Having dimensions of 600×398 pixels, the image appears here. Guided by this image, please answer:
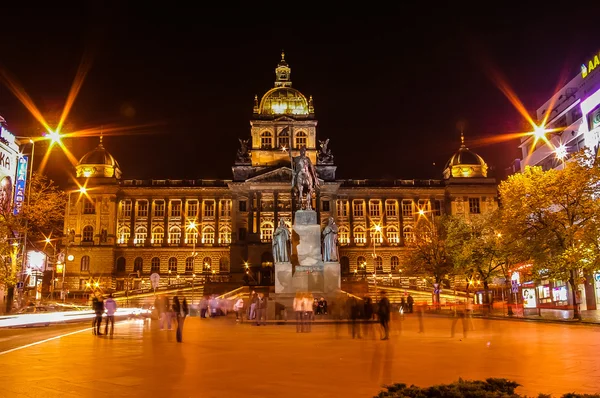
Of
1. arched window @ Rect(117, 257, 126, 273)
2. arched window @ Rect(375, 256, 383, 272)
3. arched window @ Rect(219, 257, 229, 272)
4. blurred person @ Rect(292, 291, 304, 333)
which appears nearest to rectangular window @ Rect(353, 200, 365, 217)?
arched window @ Rect(375, 256, 383, 272)

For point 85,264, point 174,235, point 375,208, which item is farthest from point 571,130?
point 85,264

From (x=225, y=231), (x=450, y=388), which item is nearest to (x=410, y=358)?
(x=450, y=388)

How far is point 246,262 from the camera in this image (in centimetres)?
9800

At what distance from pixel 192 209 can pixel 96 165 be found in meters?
20.3

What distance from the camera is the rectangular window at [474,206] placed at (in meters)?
109

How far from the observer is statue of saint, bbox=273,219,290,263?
34.4m

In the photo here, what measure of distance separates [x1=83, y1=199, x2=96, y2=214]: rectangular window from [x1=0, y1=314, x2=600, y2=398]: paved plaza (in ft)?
287

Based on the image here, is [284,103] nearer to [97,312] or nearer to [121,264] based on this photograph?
[121,264]

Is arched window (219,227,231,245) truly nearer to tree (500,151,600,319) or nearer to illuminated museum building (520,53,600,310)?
illuminated museum building (520,53,600,310)

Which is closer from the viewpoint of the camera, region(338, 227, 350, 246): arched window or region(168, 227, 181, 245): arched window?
region(168, 227, 181, 245): arched window

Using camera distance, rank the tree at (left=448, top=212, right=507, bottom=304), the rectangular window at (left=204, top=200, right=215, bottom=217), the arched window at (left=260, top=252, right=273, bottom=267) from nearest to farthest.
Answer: the tree at (left=448, top=212, right=507, bottom=304), the arched window at (left=260, top=252, right=273, bottom=267), the rectangular window at (left=204, top=200, right=215, bottom=217)

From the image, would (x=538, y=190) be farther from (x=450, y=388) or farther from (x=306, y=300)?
(x=450, y=388)

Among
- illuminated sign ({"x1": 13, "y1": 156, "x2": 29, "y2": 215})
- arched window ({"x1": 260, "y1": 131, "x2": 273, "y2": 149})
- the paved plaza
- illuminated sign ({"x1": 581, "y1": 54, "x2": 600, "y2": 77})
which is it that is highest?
arched window ({"x1": 260, "y1": 131, "x2": 273, "y2": 149})

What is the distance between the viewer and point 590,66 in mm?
60375
